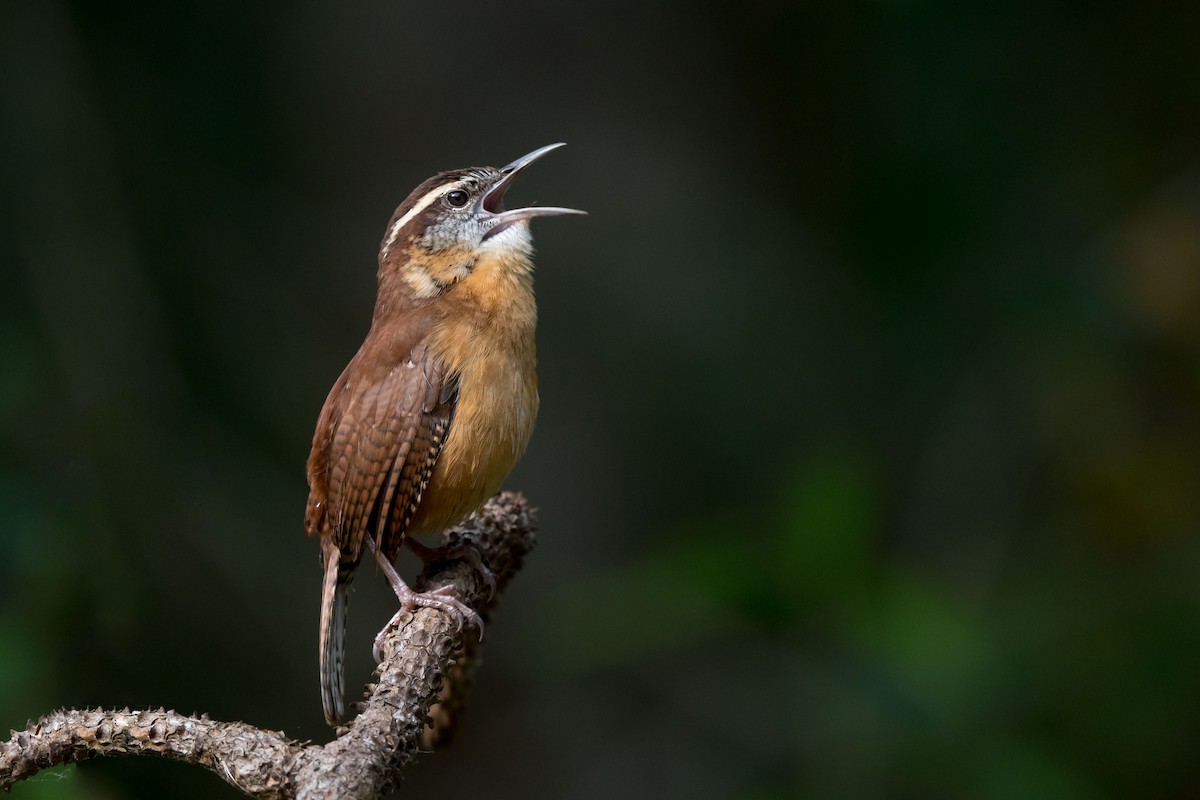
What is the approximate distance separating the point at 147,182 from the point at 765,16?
3.03 meters

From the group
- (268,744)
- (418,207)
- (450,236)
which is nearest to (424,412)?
(450,236)

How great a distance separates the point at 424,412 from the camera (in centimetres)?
323

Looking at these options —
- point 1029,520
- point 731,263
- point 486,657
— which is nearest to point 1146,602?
point 1029,520

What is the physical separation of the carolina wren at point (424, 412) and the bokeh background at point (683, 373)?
3.61ft

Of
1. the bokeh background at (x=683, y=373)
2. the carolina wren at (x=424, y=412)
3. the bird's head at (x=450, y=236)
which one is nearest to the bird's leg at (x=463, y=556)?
the carolina wren at (x=424, y=412)

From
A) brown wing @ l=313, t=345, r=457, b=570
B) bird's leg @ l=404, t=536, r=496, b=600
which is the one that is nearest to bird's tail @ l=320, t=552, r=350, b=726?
brown wing @ l=313, t=345, r=457, b=570

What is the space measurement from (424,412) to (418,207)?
28.3 inches

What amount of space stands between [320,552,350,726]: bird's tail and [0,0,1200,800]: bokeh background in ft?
3.16

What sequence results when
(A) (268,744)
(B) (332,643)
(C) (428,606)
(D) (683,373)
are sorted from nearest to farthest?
(A) (268,744), (C) (428,606), (B) (332,643), (D) (683,373)

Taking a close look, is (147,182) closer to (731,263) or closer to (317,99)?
(317,99)

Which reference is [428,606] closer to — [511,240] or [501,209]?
[511,240]

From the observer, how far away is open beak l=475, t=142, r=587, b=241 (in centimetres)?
361

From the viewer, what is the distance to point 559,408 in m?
5.95

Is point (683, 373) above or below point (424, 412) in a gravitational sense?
below
